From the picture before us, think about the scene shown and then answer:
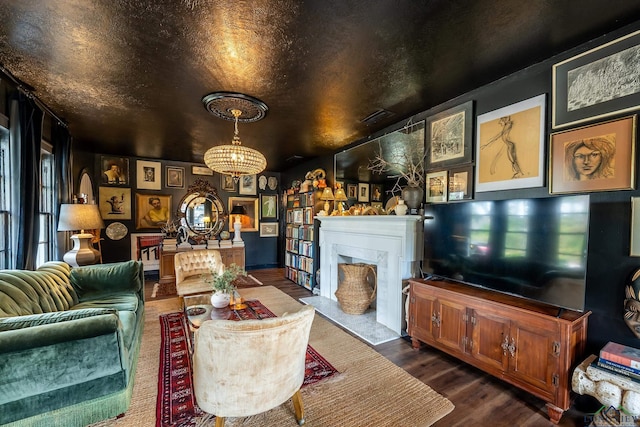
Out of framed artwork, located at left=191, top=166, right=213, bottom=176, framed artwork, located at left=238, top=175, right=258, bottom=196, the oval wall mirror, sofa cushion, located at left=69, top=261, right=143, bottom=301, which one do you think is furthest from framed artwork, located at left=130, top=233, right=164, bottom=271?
sofa cushion, located at left=69, top=261, right=143, bottom=301

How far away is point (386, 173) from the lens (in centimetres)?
371

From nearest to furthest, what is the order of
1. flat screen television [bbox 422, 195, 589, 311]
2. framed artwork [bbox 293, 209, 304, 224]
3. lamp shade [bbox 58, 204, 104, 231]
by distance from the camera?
flat screen television [bbox 422, 195, 589, 311], lamp shade [bbox 58, 204, 104, 231], framed artwork [bbox 293, 209, 304, 224]

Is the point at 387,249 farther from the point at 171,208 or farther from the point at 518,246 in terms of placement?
the point at 171,208

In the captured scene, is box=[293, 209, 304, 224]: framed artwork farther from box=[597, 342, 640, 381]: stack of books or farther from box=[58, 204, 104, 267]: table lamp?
box=[597, 342, 640, 381]: stack of books

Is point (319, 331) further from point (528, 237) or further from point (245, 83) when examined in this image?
point (245, 83)

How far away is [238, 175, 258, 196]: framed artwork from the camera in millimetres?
Result: 6418

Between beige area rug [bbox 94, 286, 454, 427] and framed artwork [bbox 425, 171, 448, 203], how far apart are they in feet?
5.78

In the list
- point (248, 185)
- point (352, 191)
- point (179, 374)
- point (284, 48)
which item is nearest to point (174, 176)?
point (248, 185)

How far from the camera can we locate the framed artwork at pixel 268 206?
6.71 meters

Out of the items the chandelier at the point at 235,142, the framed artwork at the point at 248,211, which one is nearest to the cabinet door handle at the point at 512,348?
the chandelier at the point at 235,142

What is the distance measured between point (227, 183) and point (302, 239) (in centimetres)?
246

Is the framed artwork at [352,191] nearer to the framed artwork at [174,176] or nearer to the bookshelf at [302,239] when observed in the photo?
the bookshelf at [302,239]

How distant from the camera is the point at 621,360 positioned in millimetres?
1542

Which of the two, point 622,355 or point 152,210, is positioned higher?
point 152,210
